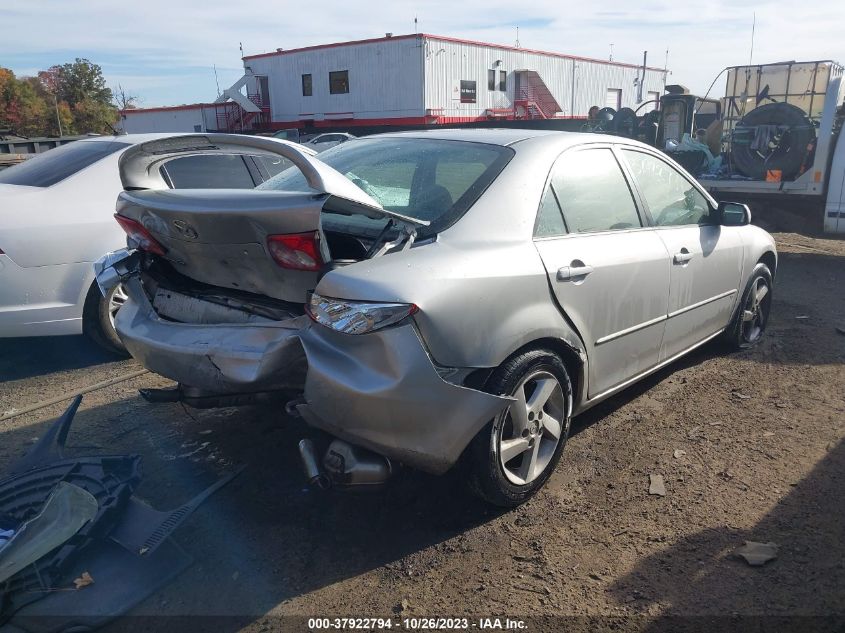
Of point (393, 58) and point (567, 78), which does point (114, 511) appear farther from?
point (567, 78)

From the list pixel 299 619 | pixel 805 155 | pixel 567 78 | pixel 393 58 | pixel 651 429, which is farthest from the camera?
pixel 567 78

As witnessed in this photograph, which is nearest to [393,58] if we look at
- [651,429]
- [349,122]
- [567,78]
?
[349,122]

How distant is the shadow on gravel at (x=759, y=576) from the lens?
247 centimetres

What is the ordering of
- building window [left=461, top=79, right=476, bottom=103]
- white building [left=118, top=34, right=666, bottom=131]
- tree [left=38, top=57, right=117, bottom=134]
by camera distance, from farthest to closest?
1. tree [left=38, top=57, right=117, bottom=134]
2. building window [left=461, top=79, right=476, bottom=103]
3. white building [left=118, top=34, right=666, bottom=131]

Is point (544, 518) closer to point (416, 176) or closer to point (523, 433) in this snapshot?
point (523, 433)

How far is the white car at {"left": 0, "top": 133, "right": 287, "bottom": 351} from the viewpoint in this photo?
14.5 feet

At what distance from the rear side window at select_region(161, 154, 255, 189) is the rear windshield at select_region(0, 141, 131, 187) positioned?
0.47 metres

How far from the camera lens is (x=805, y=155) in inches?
343

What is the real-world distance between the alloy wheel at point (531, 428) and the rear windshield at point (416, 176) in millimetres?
831

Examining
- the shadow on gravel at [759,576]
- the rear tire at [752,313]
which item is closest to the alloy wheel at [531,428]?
the shadow on gravel at [759,576]

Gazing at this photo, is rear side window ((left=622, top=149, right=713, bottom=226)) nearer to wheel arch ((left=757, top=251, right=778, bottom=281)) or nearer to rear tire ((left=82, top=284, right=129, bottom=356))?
wheel arch ((left=757, top=251, right=778, bottom=281))

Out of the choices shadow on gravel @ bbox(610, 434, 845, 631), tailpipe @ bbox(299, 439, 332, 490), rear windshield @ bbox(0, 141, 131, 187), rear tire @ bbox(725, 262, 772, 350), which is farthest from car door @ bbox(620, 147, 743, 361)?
rear windshield @ bbox(0, 141, 131, 187)

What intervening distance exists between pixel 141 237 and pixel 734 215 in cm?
359

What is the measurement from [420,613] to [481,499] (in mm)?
607
